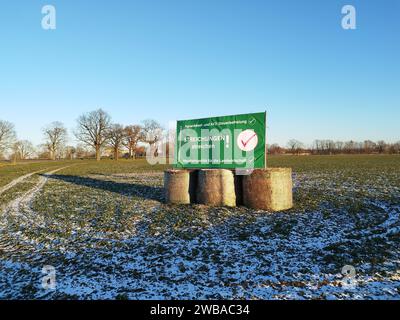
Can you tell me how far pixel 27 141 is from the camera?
389ft

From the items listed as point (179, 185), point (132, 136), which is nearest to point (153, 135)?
point (132, 136)

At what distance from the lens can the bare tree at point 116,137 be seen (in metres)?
79.0

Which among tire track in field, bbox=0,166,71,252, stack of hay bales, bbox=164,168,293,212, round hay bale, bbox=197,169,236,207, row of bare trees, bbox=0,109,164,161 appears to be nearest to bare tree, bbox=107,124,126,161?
row of bare trees, bbox=0,109,164,161

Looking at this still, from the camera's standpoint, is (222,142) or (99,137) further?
(99,137)

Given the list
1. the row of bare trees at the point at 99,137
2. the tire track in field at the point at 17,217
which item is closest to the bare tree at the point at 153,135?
the row of bare trees at the point at 99,137

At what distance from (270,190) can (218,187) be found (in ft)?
6.70

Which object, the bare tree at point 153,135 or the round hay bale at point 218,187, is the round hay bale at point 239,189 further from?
the bare tree at point 153,135

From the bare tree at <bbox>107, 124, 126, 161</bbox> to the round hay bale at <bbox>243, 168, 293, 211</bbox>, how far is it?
72.9 m

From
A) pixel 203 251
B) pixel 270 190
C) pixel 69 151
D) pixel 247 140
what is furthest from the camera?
pixel 69 151

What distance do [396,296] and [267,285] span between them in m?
1.98

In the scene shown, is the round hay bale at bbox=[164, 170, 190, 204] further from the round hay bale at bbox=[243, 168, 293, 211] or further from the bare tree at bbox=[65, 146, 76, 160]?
the bare tree at bbox=[65, 146, 76, 160]

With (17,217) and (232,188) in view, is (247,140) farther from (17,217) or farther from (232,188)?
(17,217)

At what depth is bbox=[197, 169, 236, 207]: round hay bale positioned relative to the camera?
10.7 m

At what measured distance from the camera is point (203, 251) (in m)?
6.22
